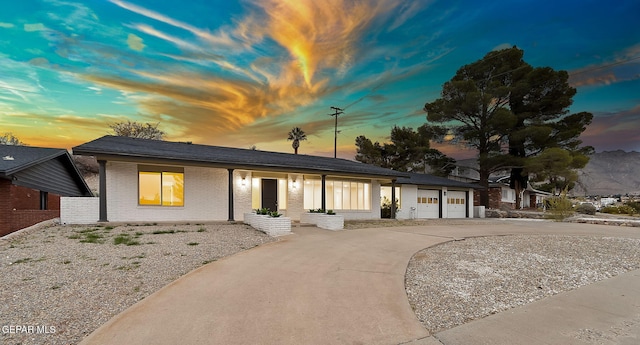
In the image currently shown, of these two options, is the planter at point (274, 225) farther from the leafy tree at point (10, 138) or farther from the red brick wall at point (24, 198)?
the leafy tree at point (10, 138)

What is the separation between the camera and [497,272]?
6277 mm

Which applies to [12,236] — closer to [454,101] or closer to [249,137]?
[249,137]

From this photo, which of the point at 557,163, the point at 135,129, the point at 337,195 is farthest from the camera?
the point at 135,129

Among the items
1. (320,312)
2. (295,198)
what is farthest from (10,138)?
(320,312)

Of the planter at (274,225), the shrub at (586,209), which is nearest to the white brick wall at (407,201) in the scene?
the planter at (274,225)

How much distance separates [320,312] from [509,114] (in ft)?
95.8

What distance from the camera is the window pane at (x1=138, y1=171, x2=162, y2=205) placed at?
488 inches

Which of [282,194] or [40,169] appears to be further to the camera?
[282,194]

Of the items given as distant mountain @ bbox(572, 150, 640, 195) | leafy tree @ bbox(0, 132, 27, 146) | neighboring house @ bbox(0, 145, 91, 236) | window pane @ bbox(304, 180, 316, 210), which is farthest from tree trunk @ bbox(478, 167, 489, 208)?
Result: distant mountain @ bbox(572, 150, 640, 195)

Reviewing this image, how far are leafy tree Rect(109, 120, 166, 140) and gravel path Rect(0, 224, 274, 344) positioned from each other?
27.6m

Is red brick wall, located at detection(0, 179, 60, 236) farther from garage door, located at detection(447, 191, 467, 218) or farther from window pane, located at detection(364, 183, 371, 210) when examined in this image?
garage door, located at detection(447, 191, 467, 218)

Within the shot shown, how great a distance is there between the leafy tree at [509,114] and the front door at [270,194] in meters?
21.1

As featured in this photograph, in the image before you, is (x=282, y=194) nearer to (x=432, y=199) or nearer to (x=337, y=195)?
(x=337, y=195)

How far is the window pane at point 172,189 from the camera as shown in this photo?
12.8m
